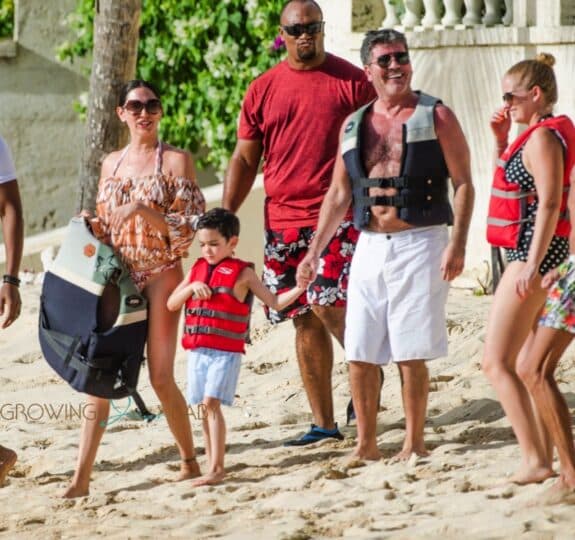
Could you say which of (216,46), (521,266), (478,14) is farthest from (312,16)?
(216,46)

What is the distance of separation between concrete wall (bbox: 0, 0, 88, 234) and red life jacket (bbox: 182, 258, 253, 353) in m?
8.19

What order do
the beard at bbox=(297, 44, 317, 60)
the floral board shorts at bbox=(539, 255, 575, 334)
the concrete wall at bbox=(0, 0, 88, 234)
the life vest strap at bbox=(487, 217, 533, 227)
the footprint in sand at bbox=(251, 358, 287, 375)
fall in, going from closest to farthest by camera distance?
1. the floral board shorts at bbox=(539, 255, 575, 334)
2. the life vest strap at bbox=(487, 217, 533, 227)
3. the beard at bbox=(297, 44, 317, 60)
4. the footprint in sand at bbox=(251, 358, 287, 375)
5. the concrete wall at bbox=(0, 0, 88, 234)

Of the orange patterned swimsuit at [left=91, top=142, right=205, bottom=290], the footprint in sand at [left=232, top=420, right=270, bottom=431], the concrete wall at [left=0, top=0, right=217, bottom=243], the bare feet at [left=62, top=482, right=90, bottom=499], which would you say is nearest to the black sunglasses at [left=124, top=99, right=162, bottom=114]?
the orange patterned swimsuit at [left=91, top=142, right=205, bottom=290]

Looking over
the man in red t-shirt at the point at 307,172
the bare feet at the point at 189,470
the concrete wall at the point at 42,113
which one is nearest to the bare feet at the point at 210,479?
the bare feet at the point at 189,470

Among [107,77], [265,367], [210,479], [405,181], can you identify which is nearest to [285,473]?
[210,479]

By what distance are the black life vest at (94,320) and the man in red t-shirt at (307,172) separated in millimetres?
908

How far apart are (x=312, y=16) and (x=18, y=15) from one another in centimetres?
774

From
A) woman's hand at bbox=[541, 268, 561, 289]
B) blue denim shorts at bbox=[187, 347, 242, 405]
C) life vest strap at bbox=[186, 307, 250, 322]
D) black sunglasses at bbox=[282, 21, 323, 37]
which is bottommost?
blue denim shorts at bbox=[187, 347, 242, 405]

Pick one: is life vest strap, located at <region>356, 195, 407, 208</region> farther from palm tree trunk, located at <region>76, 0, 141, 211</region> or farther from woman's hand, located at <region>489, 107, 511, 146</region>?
palm tree trunk, located at <region>76, 0, 141, 211</region>

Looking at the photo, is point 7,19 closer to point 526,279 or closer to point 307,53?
point 307,53

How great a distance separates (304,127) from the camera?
7.41 meters

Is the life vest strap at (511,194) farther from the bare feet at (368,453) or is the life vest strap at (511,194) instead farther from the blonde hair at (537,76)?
the bare feet at (368,453)

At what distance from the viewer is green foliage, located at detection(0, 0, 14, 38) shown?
15.1 metres

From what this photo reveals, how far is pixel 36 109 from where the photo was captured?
582 inches
